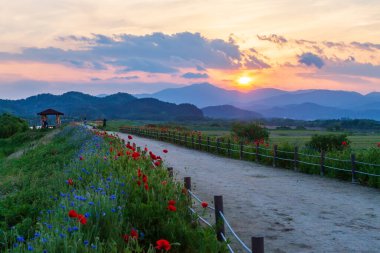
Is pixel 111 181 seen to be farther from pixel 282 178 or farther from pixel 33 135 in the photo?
pixel 33 135

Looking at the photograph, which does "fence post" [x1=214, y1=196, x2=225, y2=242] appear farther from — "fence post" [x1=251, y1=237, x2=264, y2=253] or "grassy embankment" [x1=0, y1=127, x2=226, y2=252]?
"fence post" [x1=251, y1=237, x2=264, y2=253]

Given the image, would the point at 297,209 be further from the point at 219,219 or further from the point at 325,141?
the point at 325,141

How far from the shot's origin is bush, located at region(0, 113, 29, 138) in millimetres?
90562

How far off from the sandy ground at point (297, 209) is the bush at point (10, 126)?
81.1 metres

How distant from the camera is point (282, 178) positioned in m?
17.2

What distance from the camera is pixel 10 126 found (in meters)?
92.2

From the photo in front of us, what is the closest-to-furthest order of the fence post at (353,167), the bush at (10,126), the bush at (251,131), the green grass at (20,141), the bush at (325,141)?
the fence post at (353,167), the bush at (325,141), the bush at (251,131), the green grass at (20,141), the bush at (10,126)

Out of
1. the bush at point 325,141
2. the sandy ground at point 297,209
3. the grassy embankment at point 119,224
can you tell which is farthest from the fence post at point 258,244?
the bush at point 325,141

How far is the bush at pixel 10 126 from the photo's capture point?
297ft

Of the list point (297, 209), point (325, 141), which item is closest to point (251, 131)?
point (325, 141)

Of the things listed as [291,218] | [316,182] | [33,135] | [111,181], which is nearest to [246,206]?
[291,218]

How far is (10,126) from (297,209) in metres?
90.5

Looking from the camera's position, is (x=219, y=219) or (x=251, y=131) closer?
(x=219, y=219)

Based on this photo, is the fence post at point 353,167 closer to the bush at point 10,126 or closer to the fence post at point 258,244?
the fence post at point 258,244
